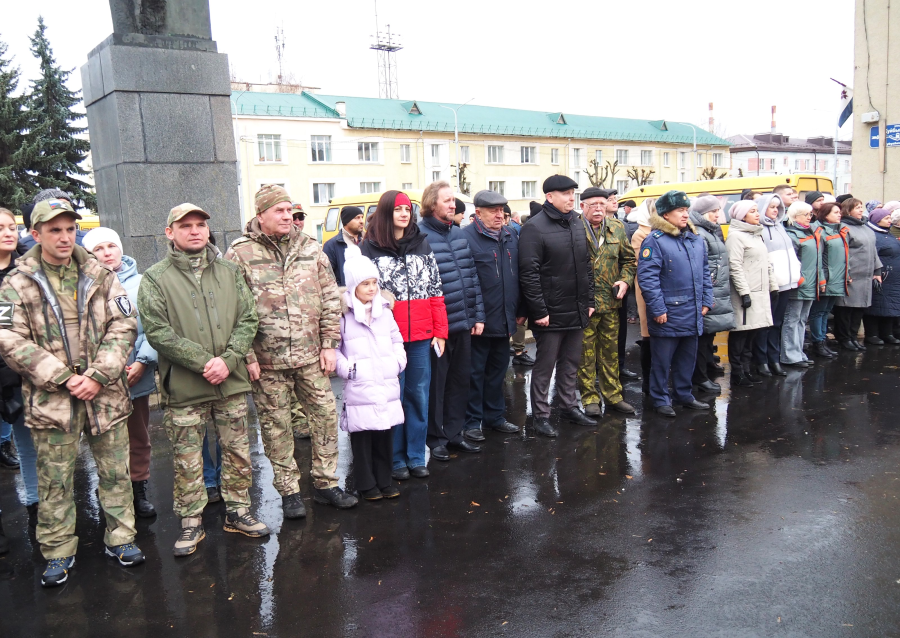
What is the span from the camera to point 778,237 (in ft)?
26.9

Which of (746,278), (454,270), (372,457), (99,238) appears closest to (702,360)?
(746,278)

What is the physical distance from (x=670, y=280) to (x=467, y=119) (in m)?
46.4

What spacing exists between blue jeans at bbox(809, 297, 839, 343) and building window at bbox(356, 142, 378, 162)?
3886cm

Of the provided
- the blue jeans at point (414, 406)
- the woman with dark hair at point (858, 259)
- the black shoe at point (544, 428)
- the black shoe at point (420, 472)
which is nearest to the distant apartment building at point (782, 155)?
the woman with dark hair at point (858, 259)

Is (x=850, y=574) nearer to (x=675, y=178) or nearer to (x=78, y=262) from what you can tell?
(x=78, y=262)

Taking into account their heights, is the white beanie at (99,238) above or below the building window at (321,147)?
below

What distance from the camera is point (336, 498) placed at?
15.8 ft

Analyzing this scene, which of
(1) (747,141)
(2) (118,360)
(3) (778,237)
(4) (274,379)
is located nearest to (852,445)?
(3) (778,237)

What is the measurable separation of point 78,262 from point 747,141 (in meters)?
82.4

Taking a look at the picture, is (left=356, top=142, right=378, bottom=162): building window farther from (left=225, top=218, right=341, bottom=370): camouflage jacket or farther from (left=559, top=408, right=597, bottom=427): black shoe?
(left=225, top=218, right=341, bottom=370): camouflage jacket

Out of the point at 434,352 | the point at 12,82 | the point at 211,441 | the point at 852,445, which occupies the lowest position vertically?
the point at 852,445

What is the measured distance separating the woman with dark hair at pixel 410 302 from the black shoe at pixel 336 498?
56cm

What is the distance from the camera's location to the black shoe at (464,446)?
5.88 m

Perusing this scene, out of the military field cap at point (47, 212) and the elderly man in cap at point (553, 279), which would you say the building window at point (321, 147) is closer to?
the elderly man in cap at point (553, 279)
